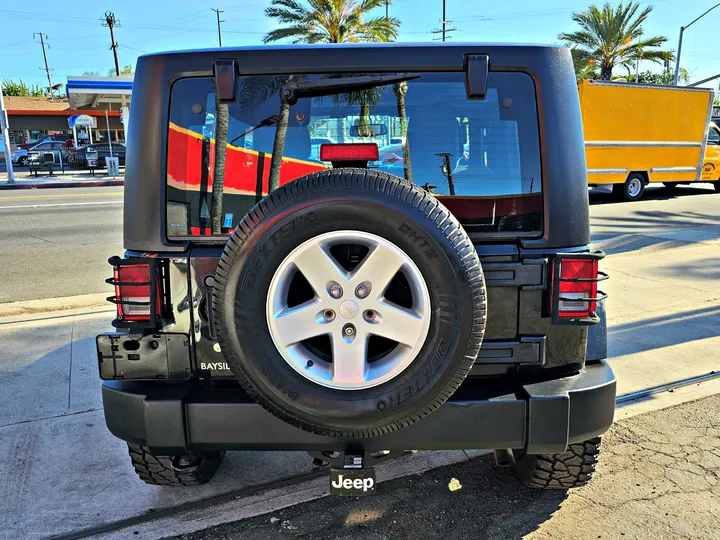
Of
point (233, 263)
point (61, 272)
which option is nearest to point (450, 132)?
point (233, 263)

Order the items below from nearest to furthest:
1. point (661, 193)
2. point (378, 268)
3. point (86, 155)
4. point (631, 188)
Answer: point (378, 268)
point (631, 188)
point (661, 193)
point (86, 155)

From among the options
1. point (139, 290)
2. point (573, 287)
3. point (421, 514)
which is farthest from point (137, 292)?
point (573, 287)

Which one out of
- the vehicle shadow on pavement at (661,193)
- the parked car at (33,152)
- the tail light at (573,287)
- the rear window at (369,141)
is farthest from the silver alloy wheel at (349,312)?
the parked car at (33,152)

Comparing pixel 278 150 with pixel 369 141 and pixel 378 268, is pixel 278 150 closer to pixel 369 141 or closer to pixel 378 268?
pixel 369 141

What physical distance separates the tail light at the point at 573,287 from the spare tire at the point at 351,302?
1.48ft

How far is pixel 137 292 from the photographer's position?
2.35 meters

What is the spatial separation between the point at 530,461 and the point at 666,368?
2182 millimetres

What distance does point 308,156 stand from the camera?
2381mm

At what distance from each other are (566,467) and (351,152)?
1.71 metres

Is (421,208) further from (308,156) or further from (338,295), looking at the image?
(308,156)

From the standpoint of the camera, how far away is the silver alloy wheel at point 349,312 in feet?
6.55

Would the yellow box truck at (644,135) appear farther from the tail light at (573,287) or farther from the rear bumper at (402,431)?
the rear bumper at (402,431)

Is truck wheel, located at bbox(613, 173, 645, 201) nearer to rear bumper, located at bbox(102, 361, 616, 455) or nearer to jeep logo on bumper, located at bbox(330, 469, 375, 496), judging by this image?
rear bumper, located at bbox(102, 361, 616, 455)

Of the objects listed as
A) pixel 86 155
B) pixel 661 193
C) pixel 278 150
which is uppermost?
pixel 278 150
